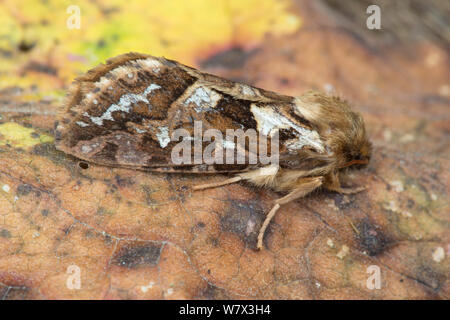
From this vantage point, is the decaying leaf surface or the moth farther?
the moth

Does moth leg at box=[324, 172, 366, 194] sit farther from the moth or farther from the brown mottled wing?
the brown mottled wing

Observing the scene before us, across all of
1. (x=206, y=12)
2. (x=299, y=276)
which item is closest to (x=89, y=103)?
(x=299, y=276)

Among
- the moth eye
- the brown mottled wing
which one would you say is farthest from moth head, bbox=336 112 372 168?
the moth eye

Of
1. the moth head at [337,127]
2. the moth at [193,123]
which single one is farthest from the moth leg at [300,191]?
the moth head at [337,127]

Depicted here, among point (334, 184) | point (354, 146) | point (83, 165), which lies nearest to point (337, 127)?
point (354, 146)

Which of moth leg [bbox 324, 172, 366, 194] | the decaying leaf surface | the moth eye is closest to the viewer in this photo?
the decaying leaf surface

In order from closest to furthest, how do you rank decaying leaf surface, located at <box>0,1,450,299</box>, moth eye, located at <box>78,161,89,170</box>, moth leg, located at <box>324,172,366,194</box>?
decaying leaf surface, located at <box>0,1,450,299</box> → moth eye, located at <box>78,161,89,170</box> → moth leg, located at <box>324,172,366,194</box>

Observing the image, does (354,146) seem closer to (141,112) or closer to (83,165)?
(141,112)

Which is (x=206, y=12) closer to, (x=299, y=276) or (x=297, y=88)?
(x=297, y=88)
